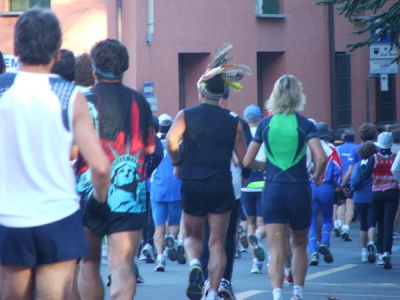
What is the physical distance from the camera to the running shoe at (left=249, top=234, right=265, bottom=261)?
10898 mm

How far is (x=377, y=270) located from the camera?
11484 mm

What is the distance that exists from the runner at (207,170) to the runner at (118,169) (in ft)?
5.00

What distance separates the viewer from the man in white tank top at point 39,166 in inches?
156

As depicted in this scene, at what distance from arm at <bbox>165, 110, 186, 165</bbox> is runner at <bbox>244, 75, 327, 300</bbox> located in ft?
2.04

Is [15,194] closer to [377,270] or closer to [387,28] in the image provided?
[377,270]

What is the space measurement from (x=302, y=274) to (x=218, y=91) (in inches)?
67.2

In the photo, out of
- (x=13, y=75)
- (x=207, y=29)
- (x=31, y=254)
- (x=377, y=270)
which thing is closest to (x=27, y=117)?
(x=13, y=75)

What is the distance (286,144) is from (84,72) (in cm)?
189

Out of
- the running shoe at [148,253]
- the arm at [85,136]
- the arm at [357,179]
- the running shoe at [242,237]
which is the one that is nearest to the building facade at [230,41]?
the running shoe at [242,237]

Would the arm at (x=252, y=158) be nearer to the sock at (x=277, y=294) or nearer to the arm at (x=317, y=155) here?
the arm at (x=317, y=155)

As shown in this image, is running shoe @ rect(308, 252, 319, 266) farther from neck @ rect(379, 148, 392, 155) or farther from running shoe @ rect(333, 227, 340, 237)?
running shoe @ rect(333, 227, 340, 237)

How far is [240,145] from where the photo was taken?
766 cm

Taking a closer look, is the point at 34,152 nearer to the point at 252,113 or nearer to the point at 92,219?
the point at 92,219

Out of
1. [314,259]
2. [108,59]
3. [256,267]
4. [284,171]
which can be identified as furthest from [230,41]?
[108,59]
